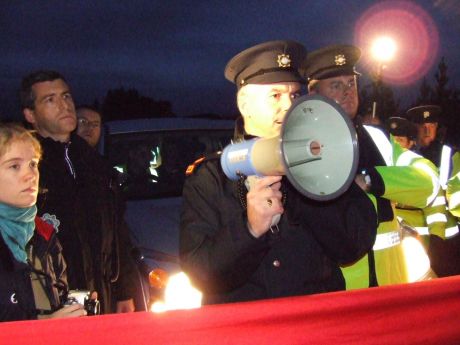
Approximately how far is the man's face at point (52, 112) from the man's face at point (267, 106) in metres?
1.43

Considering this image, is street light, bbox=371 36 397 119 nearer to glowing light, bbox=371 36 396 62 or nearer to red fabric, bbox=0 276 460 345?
glowing light, bbox=371 36 396 62

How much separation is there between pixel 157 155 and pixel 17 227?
2.48 meters

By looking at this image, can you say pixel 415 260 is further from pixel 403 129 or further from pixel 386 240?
pixel 403 129

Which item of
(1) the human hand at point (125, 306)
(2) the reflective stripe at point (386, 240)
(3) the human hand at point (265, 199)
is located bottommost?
(1) the human hand at point (125, 306)

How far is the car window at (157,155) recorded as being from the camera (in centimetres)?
454

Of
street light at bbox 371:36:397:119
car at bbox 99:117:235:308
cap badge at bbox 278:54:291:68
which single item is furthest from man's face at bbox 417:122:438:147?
street light at bbox 371:36:397:119

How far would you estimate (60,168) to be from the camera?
3.08m

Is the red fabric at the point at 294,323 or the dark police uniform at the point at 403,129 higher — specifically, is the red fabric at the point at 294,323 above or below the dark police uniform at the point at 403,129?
below

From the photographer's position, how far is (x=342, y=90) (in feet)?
9.77

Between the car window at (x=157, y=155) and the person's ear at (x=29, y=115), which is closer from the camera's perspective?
the person's ear at (x=29, y=115)

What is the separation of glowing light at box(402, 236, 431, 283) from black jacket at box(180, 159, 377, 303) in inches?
15.0

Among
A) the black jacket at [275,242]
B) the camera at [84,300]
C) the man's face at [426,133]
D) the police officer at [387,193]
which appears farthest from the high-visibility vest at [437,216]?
the camera at [84,300]

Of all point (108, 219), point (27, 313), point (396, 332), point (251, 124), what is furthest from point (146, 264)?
point (396, 332)

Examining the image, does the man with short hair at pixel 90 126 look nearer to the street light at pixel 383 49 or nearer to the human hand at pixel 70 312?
the human hand at pixel 70 312
